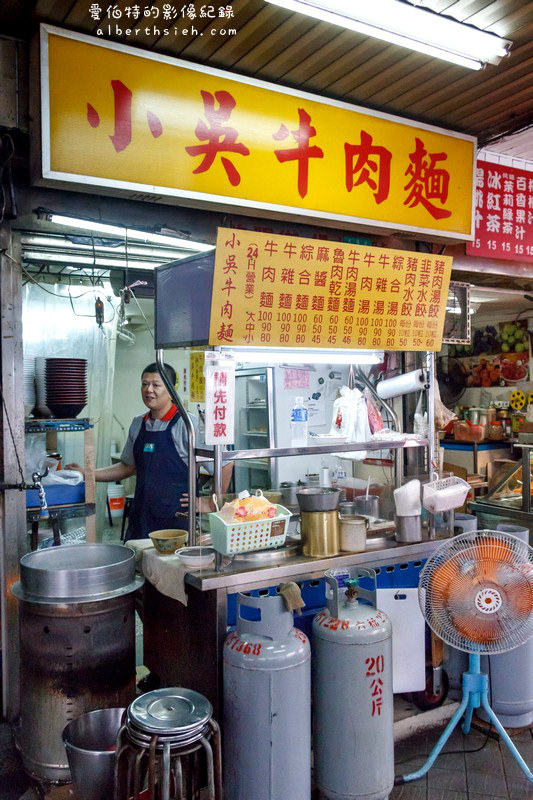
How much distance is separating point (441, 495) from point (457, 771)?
5.19ft

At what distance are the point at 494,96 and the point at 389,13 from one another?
60.9 inches

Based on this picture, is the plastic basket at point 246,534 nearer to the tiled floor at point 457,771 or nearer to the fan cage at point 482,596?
the fan cage at point 482,596

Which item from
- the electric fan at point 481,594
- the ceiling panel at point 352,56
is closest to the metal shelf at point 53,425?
the ceiling panel at point 352,56

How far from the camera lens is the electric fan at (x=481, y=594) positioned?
311cm

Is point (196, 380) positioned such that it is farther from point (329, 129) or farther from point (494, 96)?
point (494, 96)

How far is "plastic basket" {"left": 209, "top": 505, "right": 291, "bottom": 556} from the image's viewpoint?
3.15 m

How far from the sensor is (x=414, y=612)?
3.76 metres

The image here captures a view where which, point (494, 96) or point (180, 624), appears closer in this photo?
point (180, 624)

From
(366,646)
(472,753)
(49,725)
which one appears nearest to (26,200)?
(49,725)

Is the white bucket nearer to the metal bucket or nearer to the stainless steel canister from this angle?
the stainless steel canister

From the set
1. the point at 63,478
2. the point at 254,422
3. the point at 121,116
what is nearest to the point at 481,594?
the point at 63,478

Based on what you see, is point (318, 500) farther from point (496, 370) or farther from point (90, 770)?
point (496, 370)

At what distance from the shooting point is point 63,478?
449cm

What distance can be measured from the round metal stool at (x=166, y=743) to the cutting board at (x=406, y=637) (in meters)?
1.40
